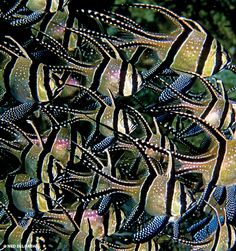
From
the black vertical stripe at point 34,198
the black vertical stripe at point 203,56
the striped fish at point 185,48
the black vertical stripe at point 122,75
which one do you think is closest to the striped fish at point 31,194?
the black vertical stripe at point 34,198

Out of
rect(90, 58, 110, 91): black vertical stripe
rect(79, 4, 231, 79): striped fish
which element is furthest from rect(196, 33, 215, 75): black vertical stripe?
rect(90, 58, 110, 91): black vertical stripe

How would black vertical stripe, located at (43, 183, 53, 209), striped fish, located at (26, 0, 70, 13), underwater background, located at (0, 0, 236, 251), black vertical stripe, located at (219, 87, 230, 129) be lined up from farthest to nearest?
black vertical stripe, located at (43, 183, 53, 209)
black vertical stripe, located at (219, 87, 230, 129)
underwater background, located at (0, 0, 236, 251)
striped fish, located at (26, 0, 70, 13)

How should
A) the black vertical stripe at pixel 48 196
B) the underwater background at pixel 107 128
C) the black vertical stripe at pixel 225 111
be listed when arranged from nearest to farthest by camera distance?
the underwater background at pixel 107 128 < the black vertical stripe at pixel 225 111 < the black vertical stripe at pixel 48 196

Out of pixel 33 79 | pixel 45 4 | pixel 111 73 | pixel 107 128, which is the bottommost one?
pixel 107 128

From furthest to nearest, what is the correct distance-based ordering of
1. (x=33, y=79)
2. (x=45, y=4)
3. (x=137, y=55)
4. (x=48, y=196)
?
(x=48, y=196) < (x=137, y=55) < (x=33, y=79) < (x=45, y=4)

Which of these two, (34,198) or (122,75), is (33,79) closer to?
(122,75)

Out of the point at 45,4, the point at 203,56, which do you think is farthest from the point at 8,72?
the point at 203,56

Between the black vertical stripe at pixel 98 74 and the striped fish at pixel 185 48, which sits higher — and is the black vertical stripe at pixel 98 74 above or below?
below

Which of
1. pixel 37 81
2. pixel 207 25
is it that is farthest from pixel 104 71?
pixel 207 25

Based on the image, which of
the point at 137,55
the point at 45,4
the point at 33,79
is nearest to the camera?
the point at 45,4

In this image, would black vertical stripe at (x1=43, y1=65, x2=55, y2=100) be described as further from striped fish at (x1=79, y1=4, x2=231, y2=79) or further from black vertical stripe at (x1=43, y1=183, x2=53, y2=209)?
black vertical stripe at (x1=43, y1=183, x2=53, y2=209)

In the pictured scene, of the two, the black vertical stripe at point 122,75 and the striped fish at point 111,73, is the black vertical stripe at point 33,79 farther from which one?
the black vertical stripe at point 122,75

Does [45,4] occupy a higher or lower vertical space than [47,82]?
higher
